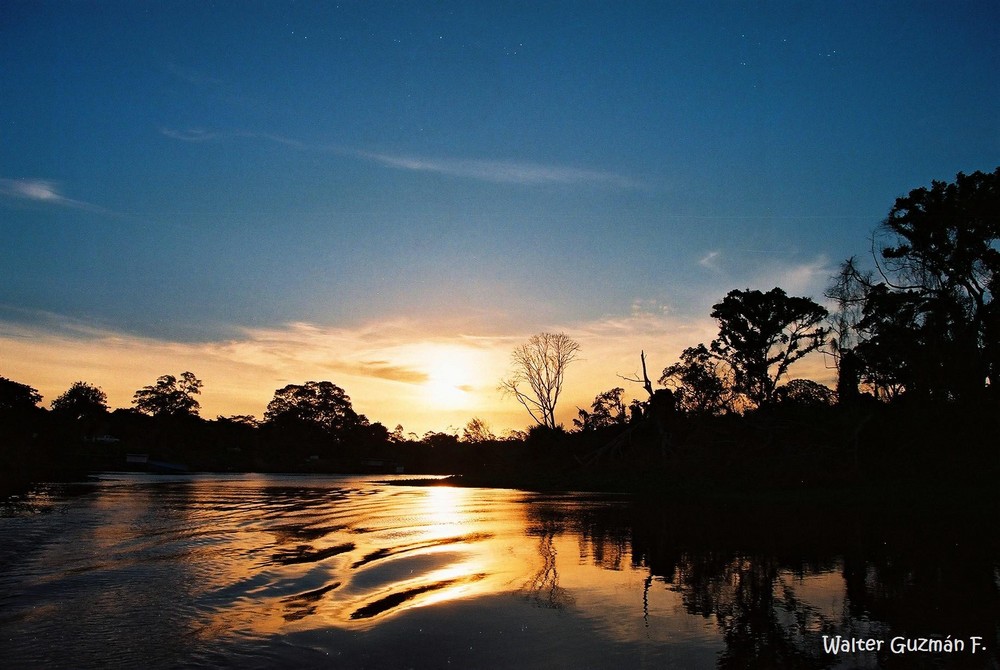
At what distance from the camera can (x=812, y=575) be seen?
508 inches

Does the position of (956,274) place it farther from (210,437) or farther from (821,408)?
(210,437)

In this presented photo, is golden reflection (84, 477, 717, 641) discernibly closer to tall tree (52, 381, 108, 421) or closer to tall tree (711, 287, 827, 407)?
tall tree (711, 287, 827, 407)

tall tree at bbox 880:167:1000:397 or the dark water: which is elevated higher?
tall tree at bbox 880:167:1000:397

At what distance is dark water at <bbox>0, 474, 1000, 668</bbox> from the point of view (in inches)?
314

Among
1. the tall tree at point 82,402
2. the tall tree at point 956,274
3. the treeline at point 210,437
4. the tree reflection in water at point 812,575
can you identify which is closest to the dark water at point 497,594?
the tree reflection in water at point 812,575

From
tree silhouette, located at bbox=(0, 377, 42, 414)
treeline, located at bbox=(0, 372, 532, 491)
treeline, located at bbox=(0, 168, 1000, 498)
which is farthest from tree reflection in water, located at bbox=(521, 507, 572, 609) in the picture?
tree silhouette, located at bbox=(0, 377, 42, 414)

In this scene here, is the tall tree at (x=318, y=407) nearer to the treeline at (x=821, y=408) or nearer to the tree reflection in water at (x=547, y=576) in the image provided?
the treeline at (x=821, y=408)

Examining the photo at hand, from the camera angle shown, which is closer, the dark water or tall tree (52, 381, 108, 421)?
the dark water

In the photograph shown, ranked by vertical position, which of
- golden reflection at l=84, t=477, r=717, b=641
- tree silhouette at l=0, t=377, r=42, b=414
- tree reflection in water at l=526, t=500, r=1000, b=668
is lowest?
golden reflection at l=84, t=477, r=717, b=641

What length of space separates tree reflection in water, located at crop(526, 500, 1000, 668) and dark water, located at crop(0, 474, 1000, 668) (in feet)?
0.18

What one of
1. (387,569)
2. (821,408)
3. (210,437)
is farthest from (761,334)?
(210,437)

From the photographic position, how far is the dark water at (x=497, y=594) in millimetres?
7988

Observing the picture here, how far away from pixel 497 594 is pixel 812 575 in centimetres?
634

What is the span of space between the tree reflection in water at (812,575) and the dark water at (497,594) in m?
0.06
